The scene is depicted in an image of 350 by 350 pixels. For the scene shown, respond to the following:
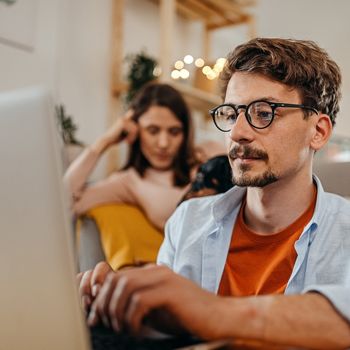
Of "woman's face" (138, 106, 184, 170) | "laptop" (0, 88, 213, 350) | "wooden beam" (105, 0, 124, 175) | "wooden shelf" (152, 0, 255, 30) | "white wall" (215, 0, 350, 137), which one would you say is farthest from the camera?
"wooden shelf" (152, 0, 255, 30)

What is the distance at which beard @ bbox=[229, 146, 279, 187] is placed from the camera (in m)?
0.95

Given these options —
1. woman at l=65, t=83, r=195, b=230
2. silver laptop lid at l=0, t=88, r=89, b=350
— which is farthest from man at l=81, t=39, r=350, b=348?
woman at l=65, t=83, r=195, b=230

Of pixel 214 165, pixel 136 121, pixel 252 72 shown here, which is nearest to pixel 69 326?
pixel 252 72

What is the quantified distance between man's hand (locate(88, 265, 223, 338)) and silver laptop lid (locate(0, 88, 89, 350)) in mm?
82

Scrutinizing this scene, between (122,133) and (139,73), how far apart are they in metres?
0.75

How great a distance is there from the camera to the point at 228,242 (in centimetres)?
106

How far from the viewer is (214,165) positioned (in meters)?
1.51

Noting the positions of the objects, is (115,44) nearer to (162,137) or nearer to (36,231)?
(162,137)

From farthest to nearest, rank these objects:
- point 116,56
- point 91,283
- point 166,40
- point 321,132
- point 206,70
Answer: point 116,56
point 166,40
point 206,70
point 321,132
point 91,283

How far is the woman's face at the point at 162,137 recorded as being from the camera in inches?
80.7

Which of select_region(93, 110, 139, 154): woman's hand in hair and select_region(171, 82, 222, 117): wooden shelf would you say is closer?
select_region(93, 110, 139, 154): woman's hand in hair

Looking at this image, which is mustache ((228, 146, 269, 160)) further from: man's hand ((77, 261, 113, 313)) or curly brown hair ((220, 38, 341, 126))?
man's hand ((77, 261, 113, 313))

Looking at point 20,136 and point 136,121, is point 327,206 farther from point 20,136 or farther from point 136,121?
point 136,121

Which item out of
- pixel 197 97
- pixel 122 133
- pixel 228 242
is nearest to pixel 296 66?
pixel 228 242
